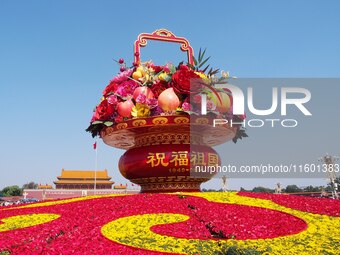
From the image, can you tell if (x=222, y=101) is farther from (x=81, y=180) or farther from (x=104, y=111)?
(x=81, y=180)

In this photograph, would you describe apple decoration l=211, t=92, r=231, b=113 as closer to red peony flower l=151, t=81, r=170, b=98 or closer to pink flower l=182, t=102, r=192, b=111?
pink flower l=182, t=102, r=192, b=111

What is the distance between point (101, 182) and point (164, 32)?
4432 cm

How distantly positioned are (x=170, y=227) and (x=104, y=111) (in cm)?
485

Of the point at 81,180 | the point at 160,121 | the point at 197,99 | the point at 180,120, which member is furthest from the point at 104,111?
the point at 81,180

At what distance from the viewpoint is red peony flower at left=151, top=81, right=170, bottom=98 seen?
8.49 m

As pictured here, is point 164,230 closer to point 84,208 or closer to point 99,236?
point 99,236

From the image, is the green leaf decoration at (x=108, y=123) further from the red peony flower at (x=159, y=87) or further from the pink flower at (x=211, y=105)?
the pink flower at (x=211, y=105)

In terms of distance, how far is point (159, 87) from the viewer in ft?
28.0

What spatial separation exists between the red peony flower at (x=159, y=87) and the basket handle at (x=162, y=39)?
1389 mm

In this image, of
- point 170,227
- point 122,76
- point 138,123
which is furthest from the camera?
point 122,76

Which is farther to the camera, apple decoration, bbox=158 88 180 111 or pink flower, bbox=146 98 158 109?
pink flower, bbox=146 98 158 109

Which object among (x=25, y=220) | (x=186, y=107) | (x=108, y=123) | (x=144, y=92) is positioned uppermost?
(x=144, y=92)

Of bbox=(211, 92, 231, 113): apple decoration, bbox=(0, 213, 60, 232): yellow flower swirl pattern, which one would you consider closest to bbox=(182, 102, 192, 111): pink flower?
bbox=(211, 92, 231, 113): apple decoration

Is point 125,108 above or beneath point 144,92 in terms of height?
beneath
